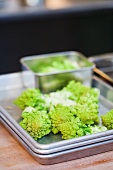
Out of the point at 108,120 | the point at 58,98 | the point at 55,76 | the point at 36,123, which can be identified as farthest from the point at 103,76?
the point at 36,123

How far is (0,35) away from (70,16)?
1.63ft

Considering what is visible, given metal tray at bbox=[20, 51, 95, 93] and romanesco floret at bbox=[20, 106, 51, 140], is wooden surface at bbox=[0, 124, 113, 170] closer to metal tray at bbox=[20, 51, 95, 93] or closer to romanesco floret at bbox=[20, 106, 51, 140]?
romanesco floret at bbox=[20, 106, 51, 140]

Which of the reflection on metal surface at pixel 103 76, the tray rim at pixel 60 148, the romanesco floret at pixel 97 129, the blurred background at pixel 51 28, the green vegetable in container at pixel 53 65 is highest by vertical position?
the tray rim at pixel 60 148

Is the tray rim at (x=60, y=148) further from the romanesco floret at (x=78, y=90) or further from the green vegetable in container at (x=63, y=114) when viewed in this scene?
the romanesco floret at (x=78, y=90)

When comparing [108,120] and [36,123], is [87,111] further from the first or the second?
[36,123]

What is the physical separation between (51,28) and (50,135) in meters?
1.57

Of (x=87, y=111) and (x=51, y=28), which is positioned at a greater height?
(x=87, y=111)

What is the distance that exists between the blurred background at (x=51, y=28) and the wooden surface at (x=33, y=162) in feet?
4.85

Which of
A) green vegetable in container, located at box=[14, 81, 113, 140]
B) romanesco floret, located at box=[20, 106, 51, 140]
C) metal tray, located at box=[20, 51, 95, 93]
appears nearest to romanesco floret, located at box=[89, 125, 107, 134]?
green vegetable in container, located at box=[14, 81, 113, 140]

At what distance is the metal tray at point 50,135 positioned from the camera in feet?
3.54

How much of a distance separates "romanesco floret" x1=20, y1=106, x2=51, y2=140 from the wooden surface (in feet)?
0.20

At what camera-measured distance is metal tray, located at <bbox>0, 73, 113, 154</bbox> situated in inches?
42.4

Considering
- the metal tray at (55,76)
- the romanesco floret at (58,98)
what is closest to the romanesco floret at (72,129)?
the romanesco floret at (58,98)

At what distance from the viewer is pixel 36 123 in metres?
1.15
